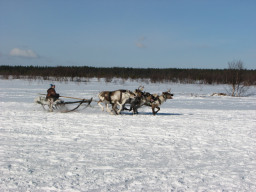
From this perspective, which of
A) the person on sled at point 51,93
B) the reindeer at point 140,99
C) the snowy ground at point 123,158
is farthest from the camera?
the reindeer at point 140,99

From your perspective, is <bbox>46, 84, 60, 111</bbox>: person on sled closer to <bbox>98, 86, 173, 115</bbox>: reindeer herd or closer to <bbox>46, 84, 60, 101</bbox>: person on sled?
<bbox>46, 84, 60, 101</bbox>: person on sled

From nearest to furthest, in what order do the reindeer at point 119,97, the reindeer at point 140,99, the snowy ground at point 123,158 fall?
the snowy ground at point 123,158
the reindeer at point 119,97
the reindeer at point 140,99

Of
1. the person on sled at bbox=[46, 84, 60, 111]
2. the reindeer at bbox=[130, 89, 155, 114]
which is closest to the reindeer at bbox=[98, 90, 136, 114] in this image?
the reindeer at bbox=[130, 89, 155, 114]

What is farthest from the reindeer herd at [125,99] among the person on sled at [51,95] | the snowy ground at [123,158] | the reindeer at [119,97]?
the snowy ground at [123,158]

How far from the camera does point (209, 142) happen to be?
23.0 feet

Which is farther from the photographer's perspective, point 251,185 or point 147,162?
point 147,162

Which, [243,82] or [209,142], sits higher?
[243,82]

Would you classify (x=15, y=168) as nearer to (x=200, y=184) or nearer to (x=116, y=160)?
(x=116, y=160)

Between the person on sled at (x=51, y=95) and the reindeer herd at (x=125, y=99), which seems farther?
the person on sled at (x=51, y=95)

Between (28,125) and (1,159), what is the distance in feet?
11.7

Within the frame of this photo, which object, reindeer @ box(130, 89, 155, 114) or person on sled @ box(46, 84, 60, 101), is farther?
reindeer @ box(130, 89, 155, 114)

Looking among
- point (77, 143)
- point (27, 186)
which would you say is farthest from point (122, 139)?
point (27, 186)

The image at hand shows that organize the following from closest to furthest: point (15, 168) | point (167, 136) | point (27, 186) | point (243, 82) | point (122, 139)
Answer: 1. point (27, 186)
2. point (15, 168)
3. point (122, 139)
4. point (167, 136)
5. point (243, 82)

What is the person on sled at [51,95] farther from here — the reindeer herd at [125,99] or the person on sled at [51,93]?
the reindeer herd at [125,99]
